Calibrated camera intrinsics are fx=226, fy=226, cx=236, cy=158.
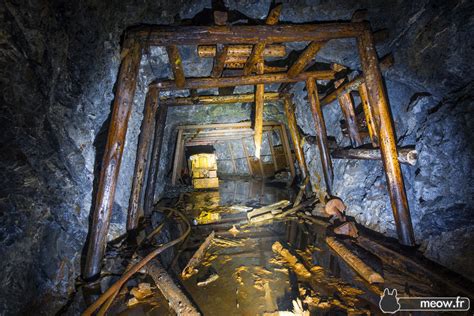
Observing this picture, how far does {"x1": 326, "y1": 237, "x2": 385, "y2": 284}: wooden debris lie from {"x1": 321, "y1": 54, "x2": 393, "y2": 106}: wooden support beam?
270 centimetres

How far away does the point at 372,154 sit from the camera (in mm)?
3820

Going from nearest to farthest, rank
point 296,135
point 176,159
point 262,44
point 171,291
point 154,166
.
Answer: point 171,291, point 262,44, point 154,166, point 296,135, point 176,159

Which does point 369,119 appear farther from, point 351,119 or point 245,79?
point 245,79

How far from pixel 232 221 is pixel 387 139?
3.33 meters

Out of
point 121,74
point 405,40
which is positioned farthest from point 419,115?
point 121,74

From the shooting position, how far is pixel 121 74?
3289mm

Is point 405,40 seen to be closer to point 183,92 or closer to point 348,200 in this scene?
point 348,200

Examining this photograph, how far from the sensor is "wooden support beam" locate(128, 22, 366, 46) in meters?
3.27

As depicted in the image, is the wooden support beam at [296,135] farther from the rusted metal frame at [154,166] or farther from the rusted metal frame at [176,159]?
the rusted metal frame at [176,159]

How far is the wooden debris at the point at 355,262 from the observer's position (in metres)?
2.59

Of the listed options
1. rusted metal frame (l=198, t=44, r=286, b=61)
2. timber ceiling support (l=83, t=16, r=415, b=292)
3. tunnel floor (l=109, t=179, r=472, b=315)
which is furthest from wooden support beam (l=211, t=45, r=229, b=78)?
tunnel floor (l=109, t=179, r=472, b=315)

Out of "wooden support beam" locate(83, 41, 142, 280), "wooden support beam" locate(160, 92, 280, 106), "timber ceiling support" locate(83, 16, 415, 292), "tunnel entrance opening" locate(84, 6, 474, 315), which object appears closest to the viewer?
"tunnel entrance opening" locate(84, 6, 474, 315)

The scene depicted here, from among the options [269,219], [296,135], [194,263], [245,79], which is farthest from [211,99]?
[194,263]

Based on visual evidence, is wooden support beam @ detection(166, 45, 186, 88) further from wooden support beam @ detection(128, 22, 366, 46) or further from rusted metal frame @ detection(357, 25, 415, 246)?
rusted metal frame @ detection(357, 25, 415, 246)
